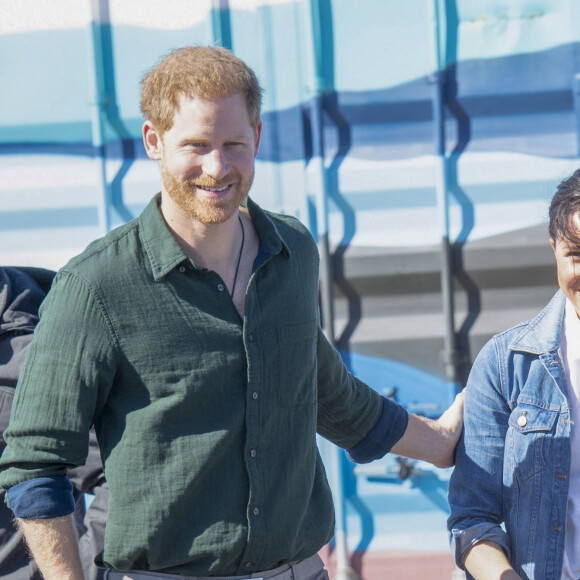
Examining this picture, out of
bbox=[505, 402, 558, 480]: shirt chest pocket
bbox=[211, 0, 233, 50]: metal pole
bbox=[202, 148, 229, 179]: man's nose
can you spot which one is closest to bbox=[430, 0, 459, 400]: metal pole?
bbox=[211, 0, 233, 50]: metal pole

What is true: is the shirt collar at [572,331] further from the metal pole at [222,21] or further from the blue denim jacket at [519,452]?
the metal pole at [222,21]

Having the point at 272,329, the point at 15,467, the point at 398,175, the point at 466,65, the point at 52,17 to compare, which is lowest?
the point at 15,467

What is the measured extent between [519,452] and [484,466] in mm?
81

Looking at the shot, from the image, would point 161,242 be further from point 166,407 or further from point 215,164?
point 166,407

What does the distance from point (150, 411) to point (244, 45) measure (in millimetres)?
1557

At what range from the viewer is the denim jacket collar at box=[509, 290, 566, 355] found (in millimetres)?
1765

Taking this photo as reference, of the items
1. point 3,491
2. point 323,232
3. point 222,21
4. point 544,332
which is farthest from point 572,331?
point 222,21

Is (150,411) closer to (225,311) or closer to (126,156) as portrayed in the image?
(225,311)

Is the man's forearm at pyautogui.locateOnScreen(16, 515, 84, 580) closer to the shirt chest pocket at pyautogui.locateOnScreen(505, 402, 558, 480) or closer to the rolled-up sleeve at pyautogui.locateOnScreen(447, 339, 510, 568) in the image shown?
the rolled-up sleeve at pyautogui.locateOnScreen(447, 339, 510, 568)

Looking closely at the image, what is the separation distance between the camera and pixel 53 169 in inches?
110

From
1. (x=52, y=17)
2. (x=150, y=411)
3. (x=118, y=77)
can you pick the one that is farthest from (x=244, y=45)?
(x=150, y=411)

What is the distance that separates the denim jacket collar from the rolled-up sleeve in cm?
6

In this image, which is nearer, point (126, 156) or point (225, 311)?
point (225, 311)

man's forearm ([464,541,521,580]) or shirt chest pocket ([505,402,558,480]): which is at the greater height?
shirt chest pocket ([505,402,558,480])
